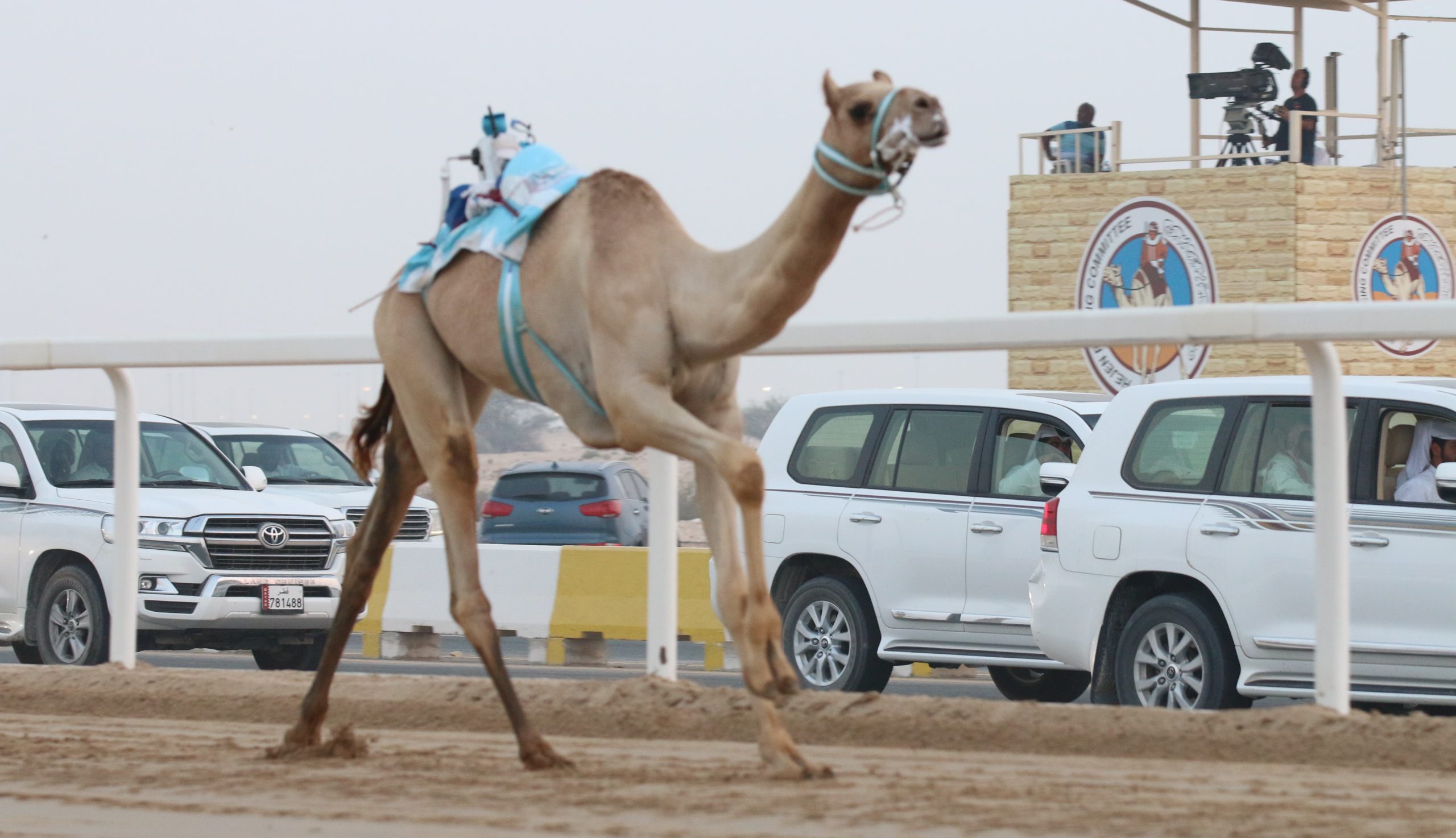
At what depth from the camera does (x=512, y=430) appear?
82625 millimetres

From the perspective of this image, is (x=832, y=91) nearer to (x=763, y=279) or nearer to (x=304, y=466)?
(x=763, y=279)

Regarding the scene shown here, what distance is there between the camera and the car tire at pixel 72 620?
14.6 meters

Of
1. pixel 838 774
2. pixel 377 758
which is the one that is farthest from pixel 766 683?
pixel 377 758

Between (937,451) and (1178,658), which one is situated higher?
(937,451)

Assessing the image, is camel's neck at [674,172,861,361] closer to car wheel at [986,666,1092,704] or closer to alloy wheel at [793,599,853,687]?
alloy wheel at [793,599,853,687]

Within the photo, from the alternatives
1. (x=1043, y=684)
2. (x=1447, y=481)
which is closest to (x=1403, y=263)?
(x=1043, y=684)

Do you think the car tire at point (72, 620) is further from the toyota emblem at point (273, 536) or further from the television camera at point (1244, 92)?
the television camera at point (1244, 92)

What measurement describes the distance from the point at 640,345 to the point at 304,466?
50.1 feet

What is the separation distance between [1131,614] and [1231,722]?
4156 millimetres

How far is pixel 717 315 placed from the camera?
607 cm

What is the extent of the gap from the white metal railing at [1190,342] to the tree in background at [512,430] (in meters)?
56.1

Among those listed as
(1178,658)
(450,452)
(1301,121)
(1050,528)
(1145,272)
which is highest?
(1301,121)

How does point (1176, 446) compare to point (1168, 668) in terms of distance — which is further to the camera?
point (1176, 446)

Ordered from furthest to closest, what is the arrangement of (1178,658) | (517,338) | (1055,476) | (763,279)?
(1055,476)
(1178,658)
(517,338)
(763,279)
